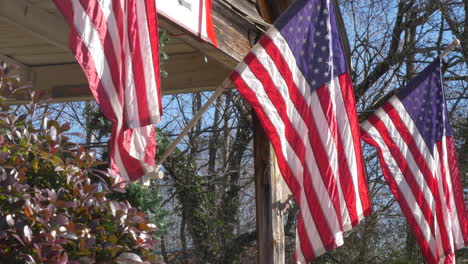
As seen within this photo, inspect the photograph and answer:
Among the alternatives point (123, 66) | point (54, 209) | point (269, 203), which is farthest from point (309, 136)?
point (54, 209)

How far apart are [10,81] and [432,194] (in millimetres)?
4667

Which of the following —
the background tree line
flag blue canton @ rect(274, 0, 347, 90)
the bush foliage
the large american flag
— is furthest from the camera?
the background tree line

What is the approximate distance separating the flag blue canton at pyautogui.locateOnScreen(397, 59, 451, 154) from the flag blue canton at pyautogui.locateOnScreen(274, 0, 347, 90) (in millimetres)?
1590

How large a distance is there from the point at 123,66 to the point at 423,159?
3796mm

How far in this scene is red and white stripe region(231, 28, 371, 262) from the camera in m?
4.89

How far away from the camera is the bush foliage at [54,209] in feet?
7.76

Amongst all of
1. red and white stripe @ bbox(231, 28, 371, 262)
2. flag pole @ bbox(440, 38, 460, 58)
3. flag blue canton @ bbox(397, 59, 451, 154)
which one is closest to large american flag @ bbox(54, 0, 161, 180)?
red and white stripe @ bbox(231, 28, 371, 262)

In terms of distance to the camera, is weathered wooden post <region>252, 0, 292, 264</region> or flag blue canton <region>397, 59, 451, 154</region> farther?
flag blue canton <region>397, 59, 451, 154</region>

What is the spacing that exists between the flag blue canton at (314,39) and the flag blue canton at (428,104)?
1.59m

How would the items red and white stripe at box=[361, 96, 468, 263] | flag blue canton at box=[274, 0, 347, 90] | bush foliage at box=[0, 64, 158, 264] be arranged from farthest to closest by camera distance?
red and white stripe at box=[361, 96, 468, 263] < flag blue canton at box=[274, 0, 347, 90] < bush foliage at box=[0, 64, 158, 264]

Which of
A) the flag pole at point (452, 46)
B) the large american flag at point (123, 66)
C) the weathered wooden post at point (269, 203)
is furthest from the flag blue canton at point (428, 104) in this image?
the large american flag at point (123, 66)

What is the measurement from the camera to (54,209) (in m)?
2.44

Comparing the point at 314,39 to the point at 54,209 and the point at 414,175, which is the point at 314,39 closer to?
the point at 414,175

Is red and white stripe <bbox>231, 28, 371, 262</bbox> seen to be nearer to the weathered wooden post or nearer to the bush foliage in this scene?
the weathered wooden post
